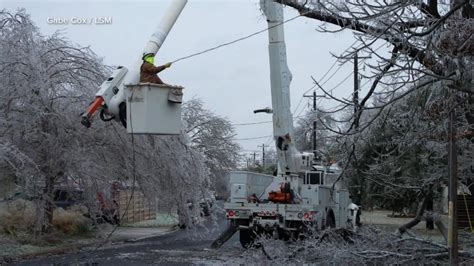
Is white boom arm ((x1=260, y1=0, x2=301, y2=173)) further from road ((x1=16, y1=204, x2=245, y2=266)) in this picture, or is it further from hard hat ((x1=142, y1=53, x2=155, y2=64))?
hard hat ((x1=142, y1=53, x2=155, y2=64))

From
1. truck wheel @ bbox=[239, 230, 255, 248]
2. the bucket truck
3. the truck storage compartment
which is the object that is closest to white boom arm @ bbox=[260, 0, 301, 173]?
the bucket truck

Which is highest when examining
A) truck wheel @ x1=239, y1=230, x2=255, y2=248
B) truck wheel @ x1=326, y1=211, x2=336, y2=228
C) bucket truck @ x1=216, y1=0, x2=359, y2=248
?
bucket truck @ x1=216, y1=0, x2=359, y2=248

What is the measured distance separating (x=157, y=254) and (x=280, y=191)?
438 centimetres

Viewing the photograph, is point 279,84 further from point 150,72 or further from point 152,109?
point 152,109

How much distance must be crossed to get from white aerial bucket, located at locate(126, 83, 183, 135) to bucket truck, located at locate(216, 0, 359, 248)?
29.8 ft

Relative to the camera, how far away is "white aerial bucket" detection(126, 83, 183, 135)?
8.14 m

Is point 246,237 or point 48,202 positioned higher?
point 48,202

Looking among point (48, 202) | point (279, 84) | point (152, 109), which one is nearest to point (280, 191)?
point (279, 84)

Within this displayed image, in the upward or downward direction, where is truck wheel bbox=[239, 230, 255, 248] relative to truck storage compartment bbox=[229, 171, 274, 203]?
downward

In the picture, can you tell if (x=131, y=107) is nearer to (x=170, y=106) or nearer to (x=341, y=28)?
(x=170, y=106)

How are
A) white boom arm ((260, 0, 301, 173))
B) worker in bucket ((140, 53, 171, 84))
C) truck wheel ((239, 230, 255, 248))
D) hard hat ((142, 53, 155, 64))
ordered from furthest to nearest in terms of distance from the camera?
truck wheel ((239, 230, 255, 248))
white boom arm ((260, 0, 301, 173))
hard hat ((142, 53, 155, 64))
worker in bucket ((140, 53, 171, 84))

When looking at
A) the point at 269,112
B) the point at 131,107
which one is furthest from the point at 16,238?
the point at 131,107

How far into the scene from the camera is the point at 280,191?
19172 mm

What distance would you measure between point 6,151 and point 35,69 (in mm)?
3541
